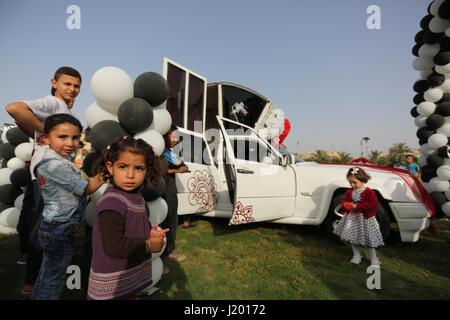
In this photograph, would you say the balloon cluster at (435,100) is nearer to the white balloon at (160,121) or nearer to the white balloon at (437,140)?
the white balloon at (437,140)

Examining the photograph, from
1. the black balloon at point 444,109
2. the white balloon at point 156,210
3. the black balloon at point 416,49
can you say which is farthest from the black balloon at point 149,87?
the black balloon at point 416,49

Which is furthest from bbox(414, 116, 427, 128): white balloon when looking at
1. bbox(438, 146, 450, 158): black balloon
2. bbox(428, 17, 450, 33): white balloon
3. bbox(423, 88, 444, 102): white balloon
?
bbox(428, 17, 450, 33): white balloon

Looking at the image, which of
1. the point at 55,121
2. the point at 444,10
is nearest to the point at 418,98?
the point at 444,10

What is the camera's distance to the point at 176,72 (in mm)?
4750

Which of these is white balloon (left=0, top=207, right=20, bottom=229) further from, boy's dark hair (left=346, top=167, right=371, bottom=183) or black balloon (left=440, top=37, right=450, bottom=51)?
black balloon (left=440, top=37, right=450, bottom=51)

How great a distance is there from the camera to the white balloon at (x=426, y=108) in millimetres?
5523

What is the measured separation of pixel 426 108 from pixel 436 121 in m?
0.37

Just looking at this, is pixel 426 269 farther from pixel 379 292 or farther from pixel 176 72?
pixel 176 72

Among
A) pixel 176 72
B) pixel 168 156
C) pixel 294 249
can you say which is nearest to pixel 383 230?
pixel 294 249

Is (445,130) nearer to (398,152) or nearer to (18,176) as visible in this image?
(18,176)

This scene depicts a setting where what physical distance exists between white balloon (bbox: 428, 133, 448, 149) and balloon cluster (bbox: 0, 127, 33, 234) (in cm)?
749

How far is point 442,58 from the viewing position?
17.2ft

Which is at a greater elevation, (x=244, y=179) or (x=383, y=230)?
(x=244, y=179)
